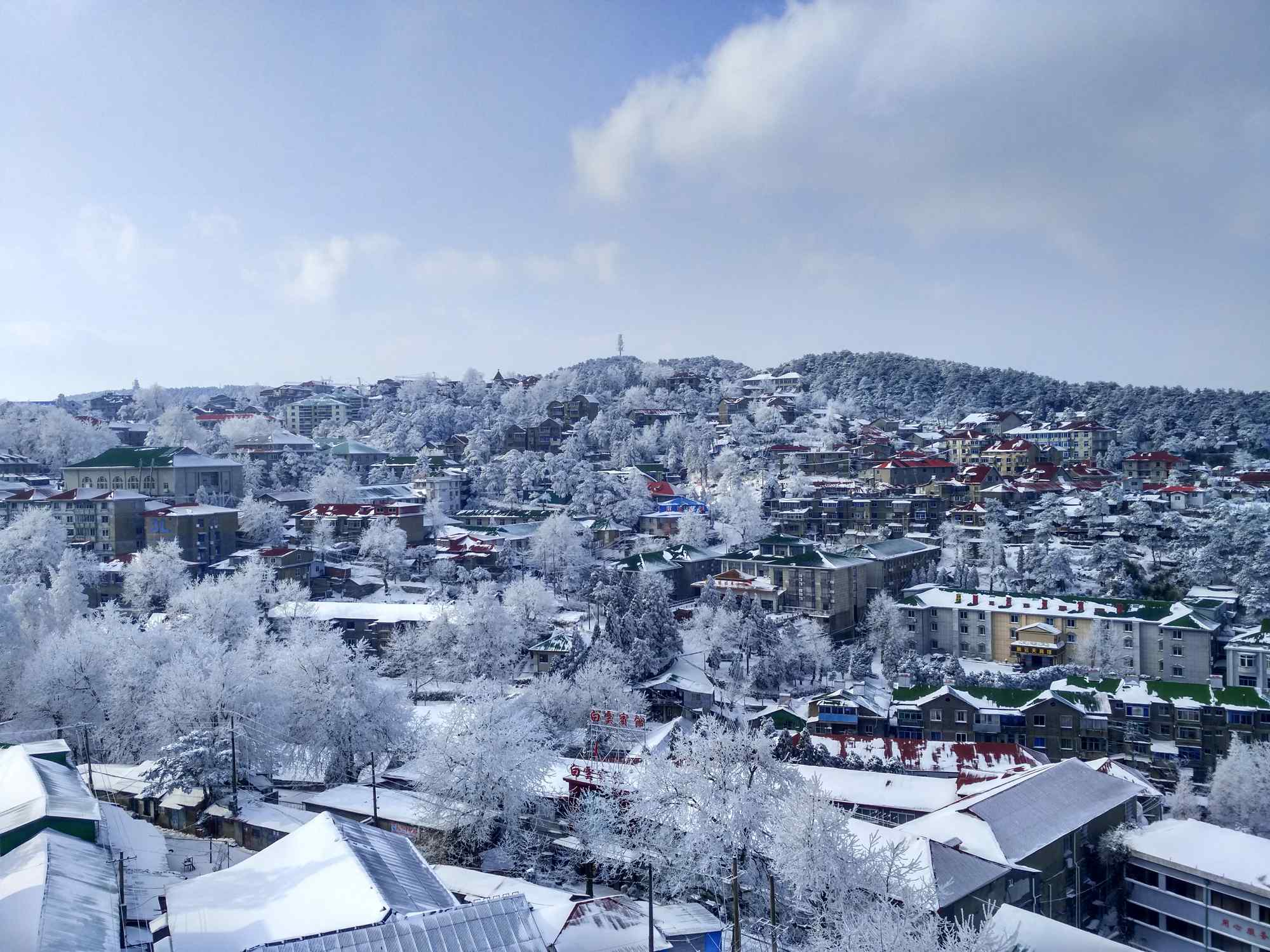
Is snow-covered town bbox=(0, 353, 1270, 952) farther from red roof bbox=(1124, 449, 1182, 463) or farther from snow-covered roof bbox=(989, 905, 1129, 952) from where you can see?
red roof bbox=(1124, 449, 1182, 463)

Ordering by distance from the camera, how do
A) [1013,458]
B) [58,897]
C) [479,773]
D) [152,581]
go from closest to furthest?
[58,897] < [479,773] < [152,581] < [1013,458]

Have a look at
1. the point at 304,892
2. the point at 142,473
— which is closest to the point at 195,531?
the point at 142,473

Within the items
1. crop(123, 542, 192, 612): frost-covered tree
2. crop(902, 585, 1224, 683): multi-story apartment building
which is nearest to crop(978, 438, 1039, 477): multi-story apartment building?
crop(902, 585, 1224, 683): multi-story apartment building

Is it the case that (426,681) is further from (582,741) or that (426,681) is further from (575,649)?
(582,741)

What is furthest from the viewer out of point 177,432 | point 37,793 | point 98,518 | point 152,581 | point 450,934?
point 177,432

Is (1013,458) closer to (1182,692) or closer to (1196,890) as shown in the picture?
(1182,692)

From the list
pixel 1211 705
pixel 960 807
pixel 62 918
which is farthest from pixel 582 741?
pixel 1211 705

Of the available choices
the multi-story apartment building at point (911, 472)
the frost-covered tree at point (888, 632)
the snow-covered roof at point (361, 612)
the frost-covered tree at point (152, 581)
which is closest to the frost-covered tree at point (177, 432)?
the frost-covered tree at point (152, 581)
